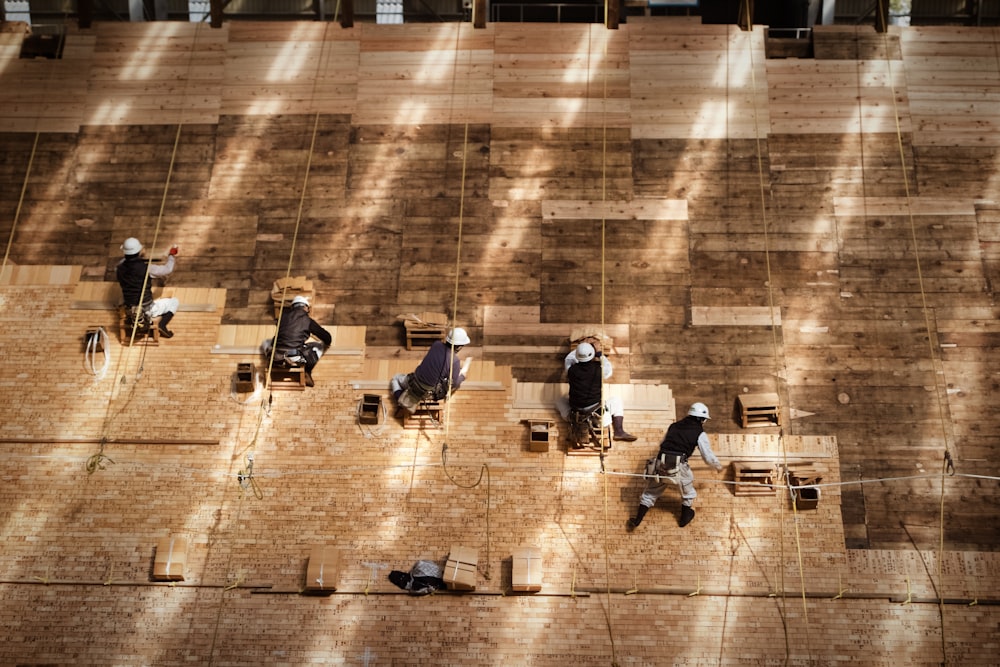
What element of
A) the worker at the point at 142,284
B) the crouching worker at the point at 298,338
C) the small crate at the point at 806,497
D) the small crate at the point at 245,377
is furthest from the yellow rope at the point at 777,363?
the worker at the point at 142,284

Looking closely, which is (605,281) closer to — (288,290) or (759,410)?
(759,410)

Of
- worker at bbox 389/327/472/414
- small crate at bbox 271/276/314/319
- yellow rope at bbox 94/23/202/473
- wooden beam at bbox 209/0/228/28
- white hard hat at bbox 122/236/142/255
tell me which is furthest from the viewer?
wooden beam at bbox 209/0/228/28

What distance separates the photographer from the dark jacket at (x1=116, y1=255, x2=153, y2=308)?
1207 centimetres

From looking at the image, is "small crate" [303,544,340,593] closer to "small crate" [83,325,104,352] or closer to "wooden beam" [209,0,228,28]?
"small crate" [83,325,104,352]

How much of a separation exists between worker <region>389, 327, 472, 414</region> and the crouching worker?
53.9 inches

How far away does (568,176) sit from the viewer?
44.2ft

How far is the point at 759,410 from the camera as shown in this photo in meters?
12.0

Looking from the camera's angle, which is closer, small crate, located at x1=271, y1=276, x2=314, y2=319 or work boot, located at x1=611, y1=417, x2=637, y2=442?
work boot, located at x1=611, y1=417, x2=637, y2=442

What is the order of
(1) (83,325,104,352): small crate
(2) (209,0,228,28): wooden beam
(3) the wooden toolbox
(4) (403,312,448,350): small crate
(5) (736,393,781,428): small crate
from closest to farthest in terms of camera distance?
1. (3) the wooden toolbox
2. (5) (736,393,781,428): small crate
3. (1) (83,325,104,352): small crate
4. (4) (403,312,448,350): small crate
5. (2) (209,0,228,28): wooden beam

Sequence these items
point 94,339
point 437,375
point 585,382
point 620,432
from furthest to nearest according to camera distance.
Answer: point 94,339 < point 620,432 < point 437,375 < point 585,382

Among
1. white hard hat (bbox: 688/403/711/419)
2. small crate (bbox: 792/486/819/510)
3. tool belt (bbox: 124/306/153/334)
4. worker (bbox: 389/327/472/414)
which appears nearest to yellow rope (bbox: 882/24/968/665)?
small crate (bbox: 792/486/819/510)

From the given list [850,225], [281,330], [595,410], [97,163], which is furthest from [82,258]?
[850,225]

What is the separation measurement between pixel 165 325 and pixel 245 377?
1.55m

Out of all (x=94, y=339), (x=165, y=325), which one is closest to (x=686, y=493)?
(x=165, y=325)
